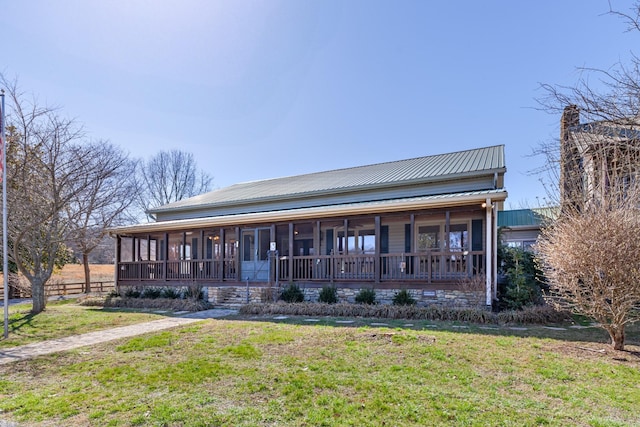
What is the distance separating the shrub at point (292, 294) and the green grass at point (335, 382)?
16.2 ft

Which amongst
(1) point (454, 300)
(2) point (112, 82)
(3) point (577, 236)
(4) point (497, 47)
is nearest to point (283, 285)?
(1) point (454, 300)

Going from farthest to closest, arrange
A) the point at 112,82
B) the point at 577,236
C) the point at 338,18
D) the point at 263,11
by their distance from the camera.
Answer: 1. the point at 112,82
2. the point at 338,18
3. the point at 263,11
4. the point at 577,236

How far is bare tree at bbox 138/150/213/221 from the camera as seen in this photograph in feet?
120

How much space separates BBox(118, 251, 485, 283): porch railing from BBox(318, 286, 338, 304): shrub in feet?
2.04

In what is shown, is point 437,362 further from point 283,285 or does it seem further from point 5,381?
point 283,285

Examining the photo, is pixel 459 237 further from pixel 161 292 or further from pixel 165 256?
pixel 165 256

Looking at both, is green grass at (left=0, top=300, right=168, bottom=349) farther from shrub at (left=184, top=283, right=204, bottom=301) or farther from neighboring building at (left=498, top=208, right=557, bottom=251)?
neighboring building at (left=498, top=208, right=557, bottom=251)

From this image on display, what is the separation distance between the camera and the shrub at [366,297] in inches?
440

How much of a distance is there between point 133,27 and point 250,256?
32.1ft

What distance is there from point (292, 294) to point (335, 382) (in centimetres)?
775

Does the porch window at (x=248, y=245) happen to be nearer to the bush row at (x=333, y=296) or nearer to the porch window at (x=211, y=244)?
the porch window at (x=211, y=244)

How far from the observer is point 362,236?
1517 cm

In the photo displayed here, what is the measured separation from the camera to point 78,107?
12.2 metres

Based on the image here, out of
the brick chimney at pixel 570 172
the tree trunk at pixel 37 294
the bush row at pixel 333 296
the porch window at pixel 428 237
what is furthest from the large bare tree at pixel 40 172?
the brick chimney at pixel 570 172
